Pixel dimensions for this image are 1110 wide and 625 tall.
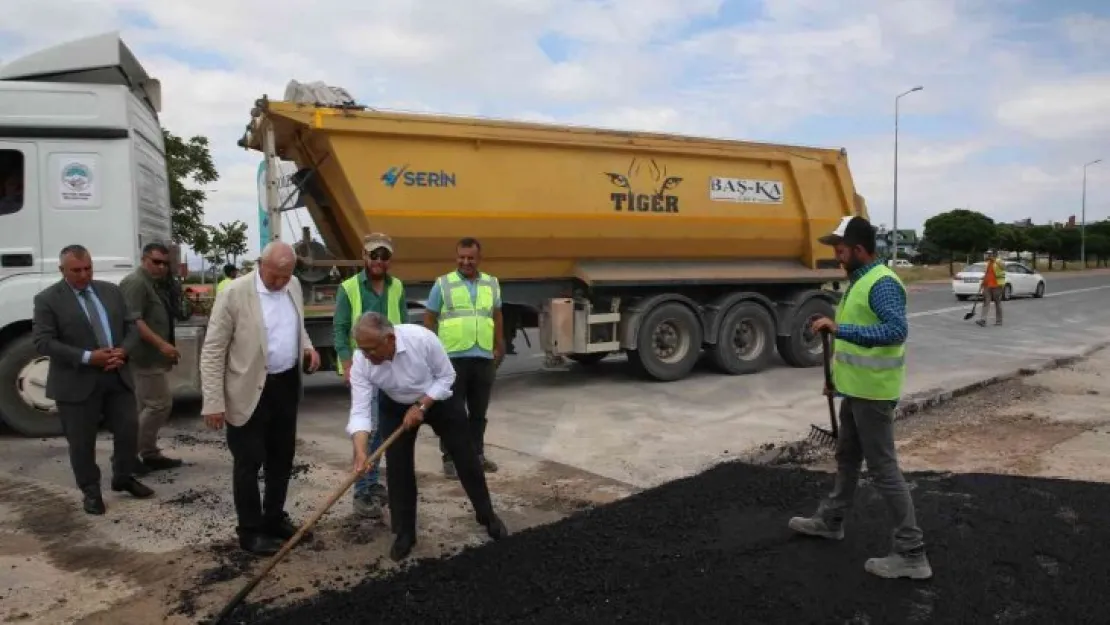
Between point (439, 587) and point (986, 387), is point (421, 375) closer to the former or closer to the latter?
point (439, 587)

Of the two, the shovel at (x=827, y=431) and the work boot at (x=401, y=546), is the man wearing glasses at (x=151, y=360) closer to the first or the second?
the work boot at (x=401, y=546)

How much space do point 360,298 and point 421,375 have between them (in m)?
1.17

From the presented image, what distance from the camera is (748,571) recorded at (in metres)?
3.95

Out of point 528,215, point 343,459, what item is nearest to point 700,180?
point 528,215

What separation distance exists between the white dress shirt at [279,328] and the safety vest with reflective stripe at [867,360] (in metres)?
2.76

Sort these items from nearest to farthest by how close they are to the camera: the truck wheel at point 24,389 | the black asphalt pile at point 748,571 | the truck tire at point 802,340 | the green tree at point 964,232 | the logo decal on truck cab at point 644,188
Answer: the black asphalt pile at point 748,571, the truck wheel at point 24,389, the logo decal on truck cab at point 644,188, the truck tire at point 802,340, the green tree at point 964,232

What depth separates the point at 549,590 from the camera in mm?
3721

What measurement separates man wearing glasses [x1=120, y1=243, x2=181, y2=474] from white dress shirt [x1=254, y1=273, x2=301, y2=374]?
5.61 ft

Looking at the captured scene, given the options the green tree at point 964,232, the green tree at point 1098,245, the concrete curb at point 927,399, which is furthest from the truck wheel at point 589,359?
the green tree at point 1098,245

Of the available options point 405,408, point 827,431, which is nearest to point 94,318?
point 405,408

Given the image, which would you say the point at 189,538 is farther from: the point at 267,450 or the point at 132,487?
the point at 132,487

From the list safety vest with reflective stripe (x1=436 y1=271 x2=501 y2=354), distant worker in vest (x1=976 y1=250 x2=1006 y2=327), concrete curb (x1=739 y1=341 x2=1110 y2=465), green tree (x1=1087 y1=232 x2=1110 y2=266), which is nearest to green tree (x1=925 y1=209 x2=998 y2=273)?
green tree (x1=1087 y1=232 x2=1110 y2=266)

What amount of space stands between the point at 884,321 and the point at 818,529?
1.17 metres

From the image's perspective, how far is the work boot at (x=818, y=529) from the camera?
4348 mm
